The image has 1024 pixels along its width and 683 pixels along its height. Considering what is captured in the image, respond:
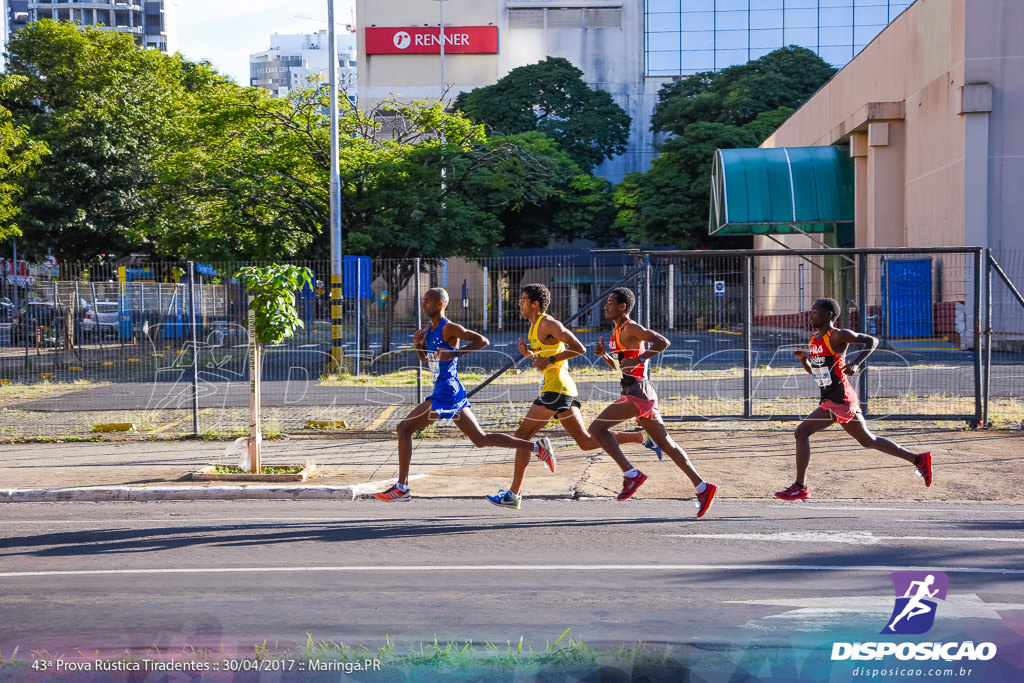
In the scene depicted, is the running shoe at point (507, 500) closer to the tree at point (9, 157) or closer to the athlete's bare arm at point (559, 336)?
the athlete's bare arm at point (559, 336)

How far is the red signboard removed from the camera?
208 ft

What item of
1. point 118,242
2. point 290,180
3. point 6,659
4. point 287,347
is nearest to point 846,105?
point 290,180

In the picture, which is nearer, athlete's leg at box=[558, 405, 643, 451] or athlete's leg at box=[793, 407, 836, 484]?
athlete's leg at box=[558, 405, 643, 451]

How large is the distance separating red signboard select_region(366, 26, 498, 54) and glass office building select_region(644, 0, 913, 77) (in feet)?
39.8

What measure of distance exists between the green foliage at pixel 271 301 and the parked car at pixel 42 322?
849 cm

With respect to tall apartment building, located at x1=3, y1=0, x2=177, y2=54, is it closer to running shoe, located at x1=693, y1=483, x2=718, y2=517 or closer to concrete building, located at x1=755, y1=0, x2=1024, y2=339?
concrete building, located at x1=755, y1=0, x2=1024, y2=339

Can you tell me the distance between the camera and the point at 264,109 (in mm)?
24328

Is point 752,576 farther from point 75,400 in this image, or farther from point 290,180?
point 290,180

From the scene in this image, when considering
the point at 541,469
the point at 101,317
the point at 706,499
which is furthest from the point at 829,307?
the point at 101,317

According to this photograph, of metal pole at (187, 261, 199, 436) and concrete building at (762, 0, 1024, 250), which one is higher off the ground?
concrete building at (762, 0, 1024, 250)

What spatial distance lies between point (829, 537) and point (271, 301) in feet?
19.4

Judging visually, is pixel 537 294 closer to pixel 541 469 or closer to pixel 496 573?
pixel 496 573

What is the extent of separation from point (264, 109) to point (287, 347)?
8.86 m

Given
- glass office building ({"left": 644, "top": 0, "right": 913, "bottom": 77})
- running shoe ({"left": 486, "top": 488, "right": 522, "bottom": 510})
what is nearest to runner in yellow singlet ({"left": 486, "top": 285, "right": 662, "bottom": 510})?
running shoe ({"left": 486, "top": 488, "right": 522, "bottom": 510})
